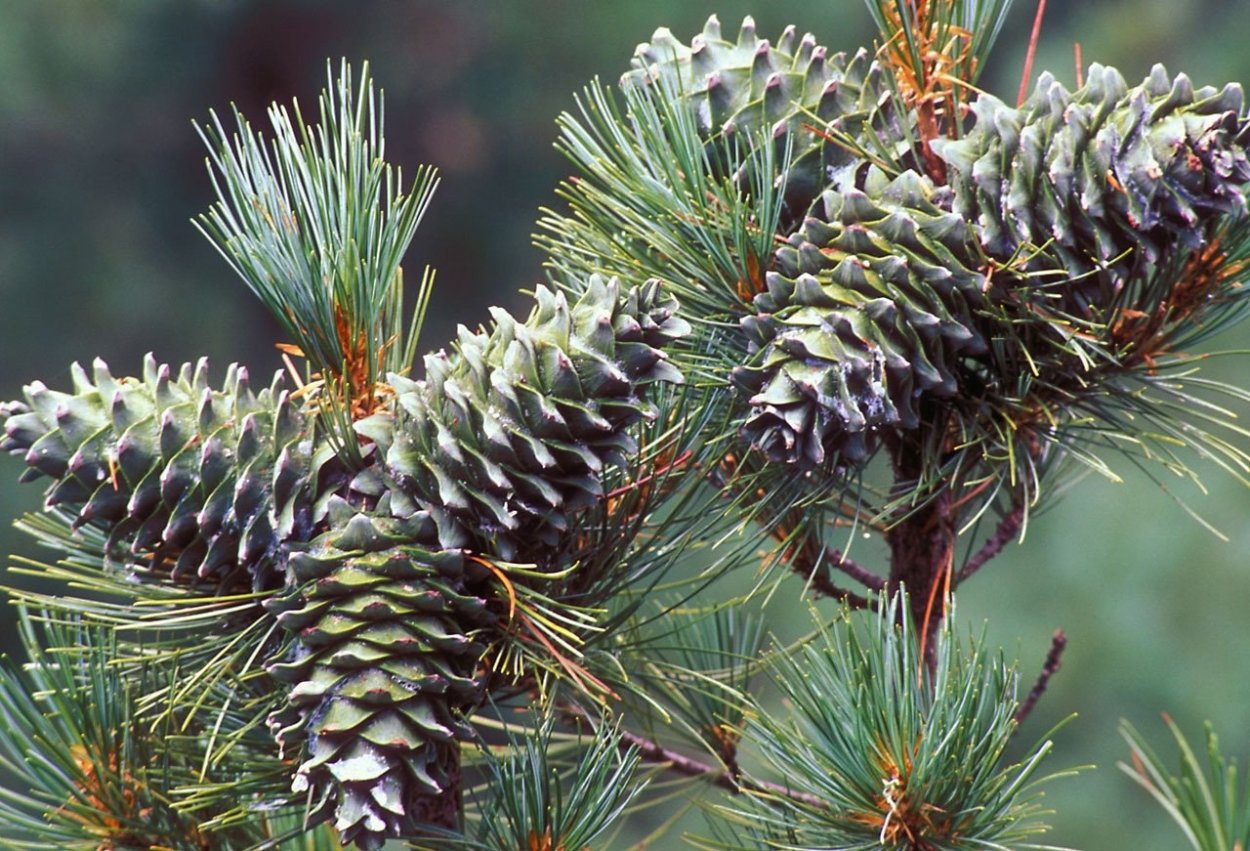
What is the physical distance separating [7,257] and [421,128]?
1.02 m

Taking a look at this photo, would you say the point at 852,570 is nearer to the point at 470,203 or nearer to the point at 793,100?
the point at 793,100

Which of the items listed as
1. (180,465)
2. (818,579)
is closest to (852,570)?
(818,579)

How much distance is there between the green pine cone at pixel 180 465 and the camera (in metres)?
0.58

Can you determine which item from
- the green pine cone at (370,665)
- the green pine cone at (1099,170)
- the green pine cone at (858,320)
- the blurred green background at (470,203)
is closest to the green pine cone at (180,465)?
the green pine cone at (370,665)

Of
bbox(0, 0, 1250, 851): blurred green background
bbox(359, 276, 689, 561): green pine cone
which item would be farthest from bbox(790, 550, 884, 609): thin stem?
bbox(0, 0, 1250, 851): blurred green background

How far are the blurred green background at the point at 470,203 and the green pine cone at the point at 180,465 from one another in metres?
2.13

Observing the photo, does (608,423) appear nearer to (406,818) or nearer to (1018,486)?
(406,818)

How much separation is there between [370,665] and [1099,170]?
15.0 inches

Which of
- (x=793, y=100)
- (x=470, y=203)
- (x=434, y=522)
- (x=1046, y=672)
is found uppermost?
(x=470, y=203)

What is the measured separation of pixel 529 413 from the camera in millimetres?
558

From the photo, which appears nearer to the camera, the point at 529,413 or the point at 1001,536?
the point at 529,413

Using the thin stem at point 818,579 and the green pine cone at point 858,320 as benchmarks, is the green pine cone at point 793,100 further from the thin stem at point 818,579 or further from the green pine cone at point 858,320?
the thin stem at point 818,579

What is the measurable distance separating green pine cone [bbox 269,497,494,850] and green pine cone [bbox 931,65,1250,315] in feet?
0.96

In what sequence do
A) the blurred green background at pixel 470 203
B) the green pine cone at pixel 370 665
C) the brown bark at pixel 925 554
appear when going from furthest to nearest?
the blurred green background at pixel 470 203
the brown bark at pixel 925 554
the green pine cone at pixel 370 665
